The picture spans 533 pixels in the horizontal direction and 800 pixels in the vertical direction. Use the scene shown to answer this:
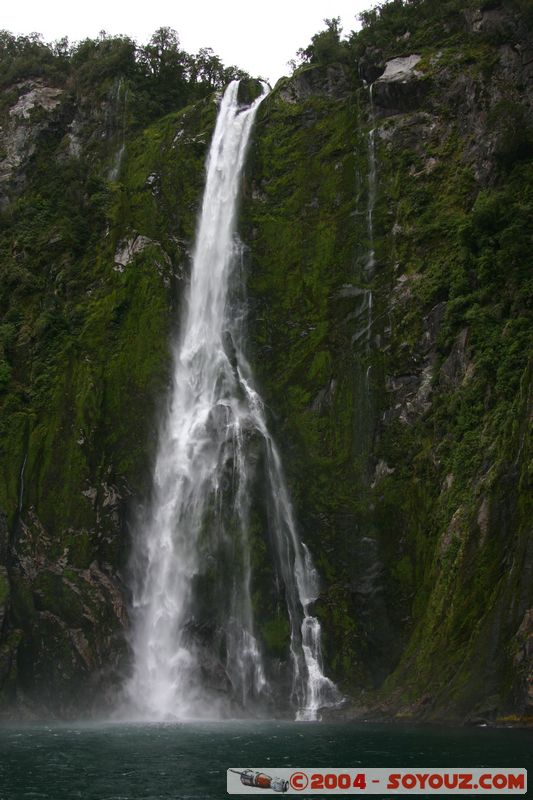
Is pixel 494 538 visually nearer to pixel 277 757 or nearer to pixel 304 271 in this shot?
pixel 277 757

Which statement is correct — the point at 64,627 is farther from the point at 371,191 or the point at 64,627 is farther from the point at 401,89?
the point at 401,89

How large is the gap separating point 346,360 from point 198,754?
753 inches

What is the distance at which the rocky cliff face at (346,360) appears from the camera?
92.1ft

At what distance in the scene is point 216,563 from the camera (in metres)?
32.3

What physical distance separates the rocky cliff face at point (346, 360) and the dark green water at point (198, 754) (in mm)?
3413

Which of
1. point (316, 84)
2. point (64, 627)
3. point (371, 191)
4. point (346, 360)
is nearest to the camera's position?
point (64, 627)

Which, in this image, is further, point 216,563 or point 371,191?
point 371,191

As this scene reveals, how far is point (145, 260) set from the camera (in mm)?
40156

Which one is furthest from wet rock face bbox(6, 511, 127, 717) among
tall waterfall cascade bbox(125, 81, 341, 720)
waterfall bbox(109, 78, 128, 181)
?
waterfall bbox(109, 78, 128, 181)

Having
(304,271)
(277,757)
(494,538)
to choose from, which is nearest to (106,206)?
(304,271)

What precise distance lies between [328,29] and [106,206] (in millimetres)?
16039

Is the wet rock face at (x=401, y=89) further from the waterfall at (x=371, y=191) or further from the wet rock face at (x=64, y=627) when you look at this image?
the wet rock face at (x=64, y=627)

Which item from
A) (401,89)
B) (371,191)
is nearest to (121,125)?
(401,89)

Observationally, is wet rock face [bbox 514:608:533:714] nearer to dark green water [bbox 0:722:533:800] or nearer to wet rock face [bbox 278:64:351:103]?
dark green water [bbox 0:722:533:800]
